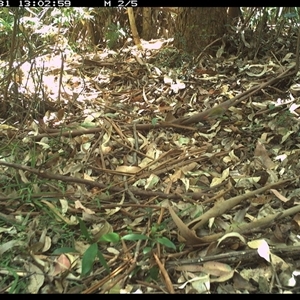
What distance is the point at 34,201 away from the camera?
6.27 ft

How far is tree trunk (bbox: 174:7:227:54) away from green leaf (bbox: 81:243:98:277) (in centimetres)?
180

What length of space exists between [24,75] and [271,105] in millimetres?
1471

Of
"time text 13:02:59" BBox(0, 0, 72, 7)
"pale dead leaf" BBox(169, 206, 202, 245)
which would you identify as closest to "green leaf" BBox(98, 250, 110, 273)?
"pale dead leaf" BBox(169, 206, 202, 245)

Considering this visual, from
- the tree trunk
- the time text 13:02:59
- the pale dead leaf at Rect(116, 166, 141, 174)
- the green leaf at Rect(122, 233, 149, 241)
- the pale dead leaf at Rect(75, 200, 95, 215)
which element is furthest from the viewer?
the tree trunk

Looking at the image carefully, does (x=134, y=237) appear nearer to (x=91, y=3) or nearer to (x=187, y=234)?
(x=187, y=234)

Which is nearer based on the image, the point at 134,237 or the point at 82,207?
the point at 134,237

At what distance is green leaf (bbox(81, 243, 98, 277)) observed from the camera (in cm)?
153

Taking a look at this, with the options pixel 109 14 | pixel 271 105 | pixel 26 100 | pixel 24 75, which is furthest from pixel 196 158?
pixel 109 14

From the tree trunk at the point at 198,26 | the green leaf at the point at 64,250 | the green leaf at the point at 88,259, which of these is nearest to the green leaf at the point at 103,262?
the green leaf at the point at 88,259

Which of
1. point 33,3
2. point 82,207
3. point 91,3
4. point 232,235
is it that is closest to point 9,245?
point 82,207

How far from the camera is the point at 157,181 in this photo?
205cm

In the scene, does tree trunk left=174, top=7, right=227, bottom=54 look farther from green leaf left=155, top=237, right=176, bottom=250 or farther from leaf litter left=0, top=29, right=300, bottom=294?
green leaf left=155, top=237, right=176, bottom=250

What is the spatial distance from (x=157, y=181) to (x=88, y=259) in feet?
1.93

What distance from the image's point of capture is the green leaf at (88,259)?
5.02 ft
